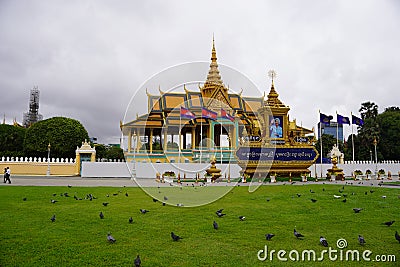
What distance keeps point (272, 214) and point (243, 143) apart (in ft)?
65.3

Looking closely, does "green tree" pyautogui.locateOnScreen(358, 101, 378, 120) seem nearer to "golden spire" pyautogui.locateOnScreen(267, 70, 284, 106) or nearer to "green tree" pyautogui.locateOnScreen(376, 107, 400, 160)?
"green tree" pyautogui.locateOnScreen(376, 107, 400, 160)

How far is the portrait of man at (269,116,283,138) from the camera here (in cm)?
3167

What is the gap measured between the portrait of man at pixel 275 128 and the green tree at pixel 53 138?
1164 inches

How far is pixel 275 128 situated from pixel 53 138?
32179 mm

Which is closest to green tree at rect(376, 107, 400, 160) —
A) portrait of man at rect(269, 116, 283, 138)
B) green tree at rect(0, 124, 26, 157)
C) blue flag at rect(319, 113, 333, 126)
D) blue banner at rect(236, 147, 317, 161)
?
blue flag at rect(319, 113, 333, 126)

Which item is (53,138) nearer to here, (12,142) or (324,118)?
(12,142)

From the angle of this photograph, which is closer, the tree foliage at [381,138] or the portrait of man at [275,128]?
the portrait of man at [275,128]

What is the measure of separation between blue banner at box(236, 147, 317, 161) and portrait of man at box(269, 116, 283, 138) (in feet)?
5.40

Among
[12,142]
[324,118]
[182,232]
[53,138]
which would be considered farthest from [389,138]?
[12,142]

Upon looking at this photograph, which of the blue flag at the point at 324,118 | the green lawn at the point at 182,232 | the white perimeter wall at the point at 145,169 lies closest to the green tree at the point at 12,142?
the white perimeter wall at the point at 145,169

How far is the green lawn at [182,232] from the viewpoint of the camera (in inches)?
226

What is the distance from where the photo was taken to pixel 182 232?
7629 millimetres

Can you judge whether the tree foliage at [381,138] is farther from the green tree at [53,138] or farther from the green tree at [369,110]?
the green tree at [53,138]

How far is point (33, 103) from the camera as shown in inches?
3770
